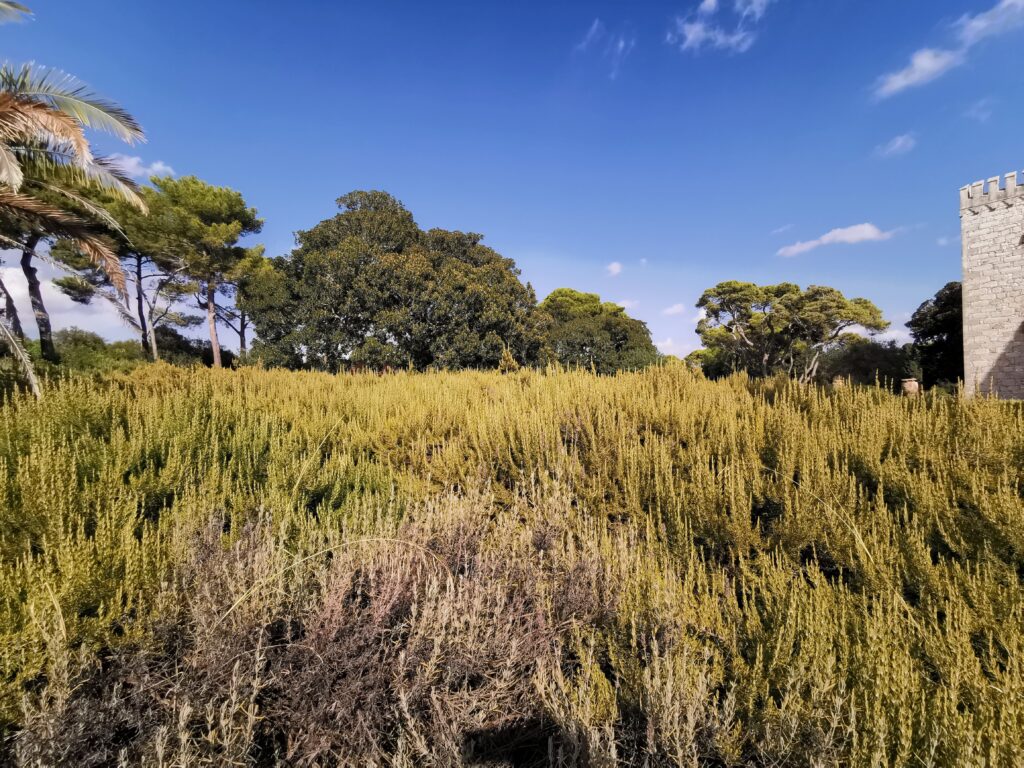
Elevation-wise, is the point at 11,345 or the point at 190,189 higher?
the point at 190,189

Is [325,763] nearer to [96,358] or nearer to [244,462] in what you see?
[244,462]

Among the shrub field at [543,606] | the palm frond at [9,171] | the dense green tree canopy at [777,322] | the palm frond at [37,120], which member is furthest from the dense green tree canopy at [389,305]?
the dense green tree canopy at [777,322]

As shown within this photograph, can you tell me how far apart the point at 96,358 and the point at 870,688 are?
24481 mm

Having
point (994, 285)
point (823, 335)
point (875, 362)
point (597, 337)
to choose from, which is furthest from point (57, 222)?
point (823, 335)

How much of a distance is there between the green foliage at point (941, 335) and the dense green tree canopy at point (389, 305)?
18.4 metres

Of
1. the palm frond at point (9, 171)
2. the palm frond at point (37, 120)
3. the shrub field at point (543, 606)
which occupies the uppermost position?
the palm frond at point (37, 120)

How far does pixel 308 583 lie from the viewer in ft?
7.50

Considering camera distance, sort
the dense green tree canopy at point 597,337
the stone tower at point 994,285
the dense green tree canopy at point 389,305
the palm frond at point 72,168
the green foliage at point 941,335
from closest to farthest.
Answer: the palm frond at point 72,168, the dense green tree canopy at point 389,305, the stone tower at point 994,285, the green foliage at point 941,335, the dense green tree canopy at point 597,337

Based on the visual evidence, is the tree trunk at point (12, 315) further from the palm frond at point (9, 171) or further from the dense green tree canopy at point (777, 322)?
the dense green tree canopy at point (777, 322)

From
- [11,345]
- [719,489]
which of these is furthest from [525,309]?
[719,489]

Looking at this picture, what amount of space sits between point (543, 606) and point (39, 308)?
24975mm

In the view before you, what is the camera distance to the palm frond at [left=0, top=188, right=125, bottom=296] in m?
6.46

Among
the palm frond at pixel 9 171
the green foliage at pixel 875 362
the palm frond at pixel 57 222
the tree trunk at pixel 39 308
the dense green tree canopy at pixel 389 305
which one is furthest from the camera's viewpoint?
the green foliage at pixel 875 362

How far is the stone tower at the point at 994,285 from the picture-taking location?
16094 millimetres
